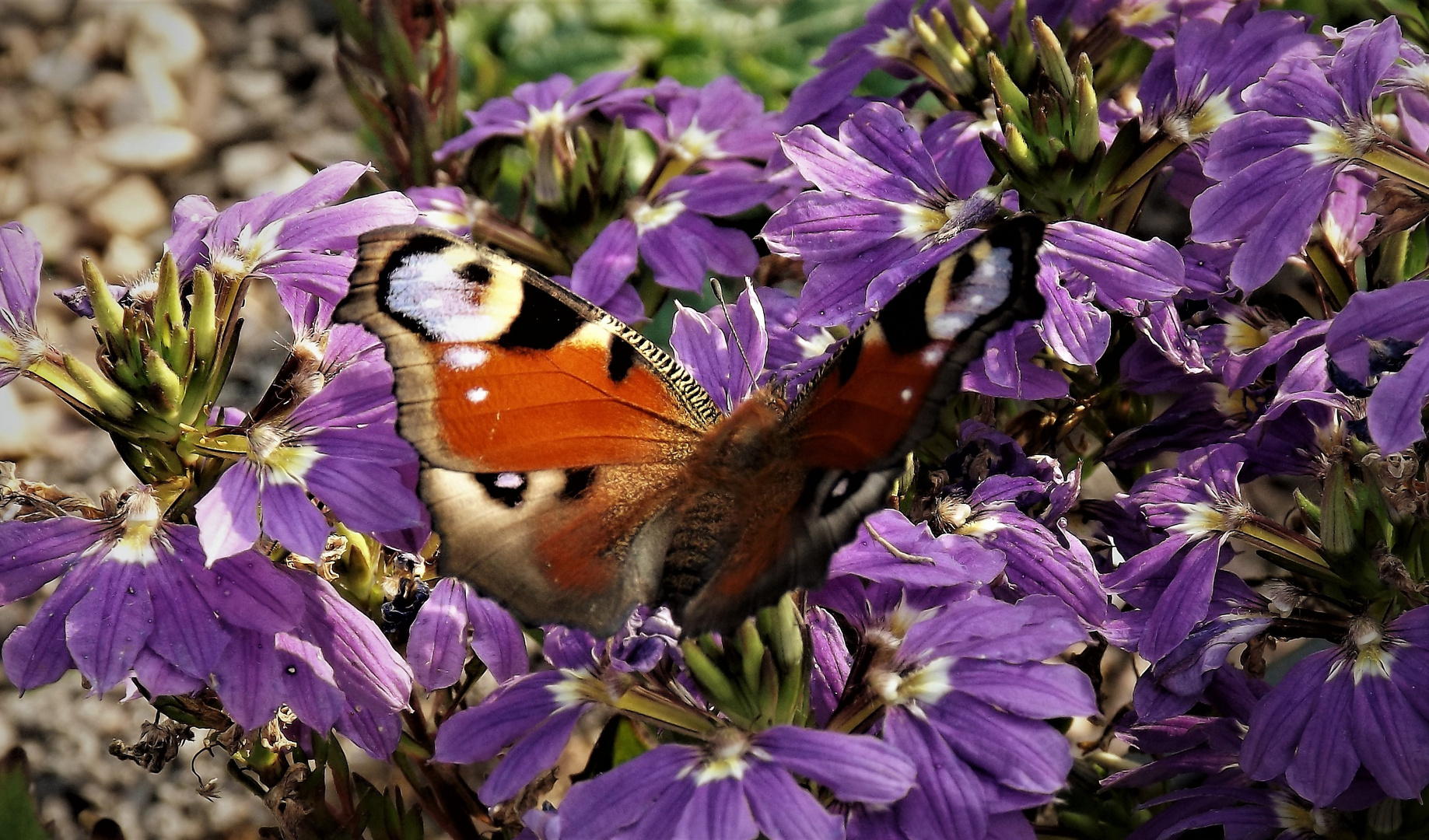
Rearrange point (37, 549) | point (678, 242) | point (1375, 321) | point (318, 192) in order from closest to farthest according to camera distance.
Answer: point (1375, 321), point (37, 549), point (318, 192), point (678, 242)

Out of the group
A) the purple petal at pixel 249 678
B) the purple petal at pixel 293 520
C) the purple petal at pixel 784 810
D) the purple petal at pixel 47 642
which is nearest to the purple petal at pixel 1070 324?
the purple petal at pixel 784 810

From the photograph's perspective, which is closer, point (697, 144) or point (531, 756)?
point (531, 756)

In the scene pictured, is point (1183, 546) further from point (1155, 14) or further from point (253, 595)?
point (253, 595)

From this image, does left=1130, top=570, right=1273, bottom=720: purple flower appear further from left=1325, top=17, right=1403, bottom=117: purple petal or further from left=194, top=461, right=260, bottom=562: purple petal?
left=194, top=461, right=260, bottom=562: purple petal

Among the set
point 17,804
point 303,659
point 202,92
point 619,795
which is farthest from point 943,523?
point 202,92

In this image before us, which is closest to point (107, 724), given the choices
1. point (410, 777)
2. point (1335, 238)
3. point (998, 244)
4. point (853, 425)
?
point (410, 777)

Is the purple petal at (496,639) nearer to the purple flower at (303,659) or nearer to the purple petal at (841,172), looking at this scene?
the purple flower at (303,659)
